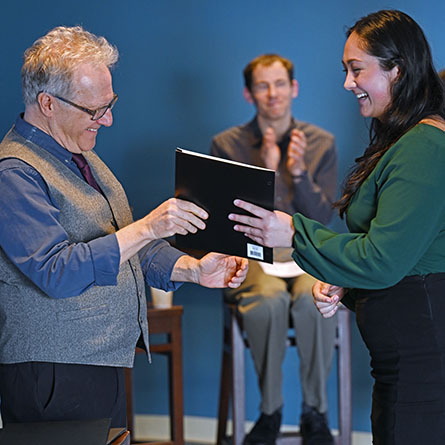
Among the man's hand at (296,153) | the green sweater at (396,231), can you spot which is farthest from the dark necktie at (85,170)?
the man's hand at (296,153)

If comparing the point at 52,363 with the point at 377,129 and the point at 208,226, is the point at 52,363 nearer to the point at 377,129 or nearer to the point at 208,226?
the point at 208,226

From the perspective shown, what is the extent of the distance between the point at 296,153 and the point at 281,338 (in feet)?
2.52

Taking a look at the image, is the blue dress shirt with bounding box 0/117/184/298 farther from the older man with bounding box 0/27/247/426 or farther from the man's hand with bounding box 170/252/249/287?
the man's hand with bounding box 170/252/249/287

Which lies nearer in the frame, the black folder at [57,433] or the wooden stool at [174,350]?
the black folder at [57,433]

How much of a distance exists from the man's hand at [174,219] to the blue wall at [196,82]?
1.82 metres

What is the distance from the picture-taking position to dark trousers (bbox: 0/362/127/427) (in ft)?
5.70

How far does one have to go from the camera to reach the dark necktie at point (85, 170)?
6.19ft

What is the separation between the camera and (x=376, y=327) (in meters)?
1.70

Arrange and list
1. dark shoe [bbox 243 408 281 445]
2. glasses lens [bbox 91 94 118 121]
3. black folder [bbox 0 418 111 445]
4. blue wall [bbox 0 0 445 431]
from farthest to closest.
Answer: blue wall [bbox 0 0 445 431]
dark shoe [bbox 243 408 281 445]
glasses lens [bbox 91 94 118 121]
black folder [bbox 0 418 111 445]

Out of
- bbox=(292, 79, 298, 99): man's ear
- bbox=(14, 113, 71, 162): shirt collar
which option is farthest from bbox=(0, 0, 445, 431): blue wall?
bbox=(14, 113, 71, 162): shirt collar

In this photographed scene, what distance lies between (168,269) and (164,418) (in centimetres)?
193

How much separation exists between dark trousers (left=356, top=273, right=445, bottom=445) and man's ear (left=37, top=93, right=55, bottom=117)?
0.90 metres

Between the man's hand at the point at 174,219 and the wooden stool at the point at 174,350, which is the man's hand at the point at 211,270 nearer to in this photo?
the man's hand at the point at 174,219

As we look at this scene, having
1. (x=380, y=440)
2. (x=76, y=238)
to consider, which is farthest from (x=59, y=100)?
(x=380, y=440)
